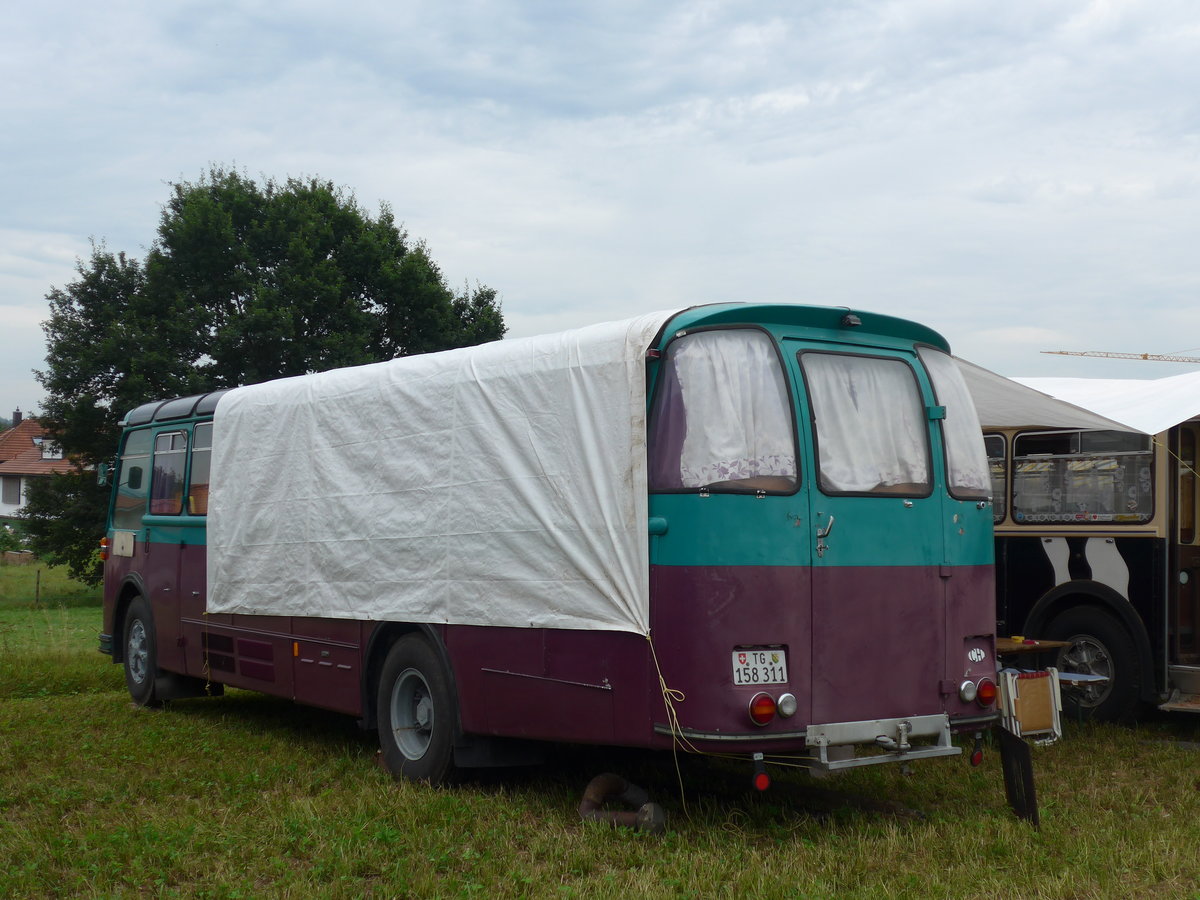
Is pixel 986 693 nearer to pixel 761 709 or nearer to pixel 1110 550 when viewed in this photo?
pixel 761 709

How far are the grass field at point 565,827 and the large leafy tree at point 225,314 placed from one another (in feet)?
60.4

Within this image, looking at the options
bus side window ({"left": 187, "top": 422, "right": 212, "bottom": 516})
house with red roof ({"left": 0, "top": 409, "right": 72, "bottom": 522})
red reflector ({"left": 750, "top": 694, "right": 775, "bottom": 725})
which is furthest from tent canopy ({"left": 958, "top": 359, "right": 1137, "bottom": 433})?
house with red roof ({"left": 0, "top": 409, "right": 72, "bottom": 522})

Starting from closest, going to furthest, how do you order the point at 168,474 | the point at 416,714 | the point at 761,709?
the point at 761,709
the point at 416,714
the point at 168,474

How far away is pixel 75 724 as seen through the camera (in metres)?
10.5

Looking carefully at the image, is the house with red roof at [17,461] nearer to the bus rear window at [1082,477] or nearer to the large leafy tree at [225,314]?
the large leafy tree at [225,314]

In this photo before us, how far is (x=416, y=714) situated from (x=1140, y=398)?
5824 mm

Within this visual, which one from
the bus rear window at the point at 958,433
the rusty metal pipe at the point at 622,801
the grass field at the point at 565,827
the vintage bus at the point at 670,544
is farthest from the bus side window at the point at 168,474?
the bus rear window at the point at 958,433

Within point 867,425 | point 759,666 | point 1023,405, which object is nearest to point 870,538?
point 867,425

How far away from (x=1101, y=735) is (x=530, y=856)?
17.4 ft

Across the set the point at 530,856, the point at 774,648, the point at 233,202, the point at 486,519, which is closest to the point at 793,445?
the point at 774,648

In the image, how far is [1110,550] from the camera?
10234mm

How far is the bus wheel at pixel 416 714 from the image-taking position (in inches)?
297

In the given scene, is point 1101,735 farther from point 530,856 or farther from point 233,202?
point 233,202

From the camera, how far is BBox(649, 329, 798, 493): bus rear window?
6227 mm
